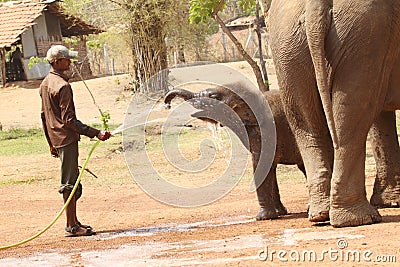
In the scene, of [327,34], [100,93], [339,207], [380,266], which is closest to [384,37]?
[327,34]

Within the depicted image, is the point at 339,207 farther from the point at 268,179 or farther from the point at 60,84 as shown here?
the point at 60,84

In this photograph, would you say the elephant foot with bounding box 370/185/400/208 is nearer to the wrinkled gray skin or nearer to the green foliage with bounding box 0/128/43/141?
the wrinkled gray skin

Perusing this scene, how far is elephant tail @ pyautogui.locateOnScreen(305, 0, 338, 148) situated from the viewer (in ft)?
21.3

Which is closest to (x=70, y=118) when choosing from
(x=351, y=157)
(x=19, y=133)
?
(x=351, y=157)

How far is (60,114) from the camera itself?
26.6 ft

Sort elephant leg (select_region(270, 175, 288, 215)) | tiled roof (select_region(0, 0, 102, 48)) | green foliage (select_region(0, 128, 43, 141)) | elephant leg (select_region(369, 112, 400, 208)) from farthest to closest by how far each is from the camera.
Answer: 1. tiled roof (select_region(0, 0, 102, 48))
2. green foliage (select_region(0, 128, 43, 141))
3. elephant leg (select_region(270, 175, 288, 215))
4. elephant leg (select_region(369, 112, 400, 208))

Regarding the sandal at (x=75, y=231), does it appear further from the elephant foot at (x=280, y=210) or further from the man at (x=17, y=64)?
the man at (x=17, y=64)

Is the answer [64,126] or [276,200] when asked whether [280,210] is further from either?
[64,126]

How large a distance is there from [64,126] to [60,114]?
142 mm

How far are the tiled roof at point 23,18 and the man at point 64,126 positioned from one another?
26893mm

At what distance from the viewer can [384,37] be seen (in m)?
6.45

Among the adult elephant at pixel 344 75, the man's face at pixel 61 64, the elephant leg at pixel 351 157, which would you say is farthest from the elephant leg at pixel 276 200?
the man's face at pixel 61 64

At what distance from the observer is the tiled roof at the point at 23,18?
35438 millimetres

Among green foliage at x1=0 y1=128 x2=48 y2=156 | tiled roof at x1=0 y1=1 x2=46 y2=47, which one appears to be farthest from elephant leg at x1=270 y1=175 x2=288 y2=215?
tiled roof at x1=0 y1=1 x2=46 y2=47
